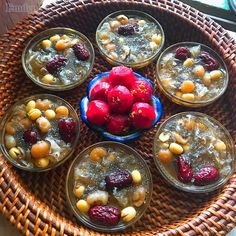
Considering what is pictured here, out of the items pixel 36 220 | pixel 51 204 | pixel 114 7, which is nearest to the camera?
pixel 36 220

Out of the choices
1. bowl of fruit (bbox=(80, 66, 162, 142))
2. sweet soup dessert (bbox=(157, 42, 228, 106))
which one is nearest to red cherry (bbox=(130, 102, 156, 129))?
bowl of fruit (bbox=(80, 66, 162, 142))

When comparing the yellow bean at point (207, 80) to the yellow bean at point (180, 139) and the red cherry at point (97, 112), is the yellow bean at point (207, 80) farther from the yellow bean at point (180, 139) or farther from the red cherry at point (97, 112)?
the red cherry at point (97, 112)

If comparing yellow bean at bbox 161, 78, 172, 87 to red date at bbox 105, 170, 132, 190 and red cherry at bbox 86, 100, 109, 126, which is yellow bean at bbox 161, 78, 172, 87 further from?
red date at bbox 105, 170, 132, 190

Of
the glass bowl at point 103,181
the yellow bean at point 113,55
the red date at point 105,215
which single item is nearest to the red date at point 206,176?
the glass bowl at point 103,181

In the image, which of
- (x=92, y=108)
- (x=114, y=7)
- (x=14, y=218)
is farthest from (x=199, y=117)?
(x=14, y=218)

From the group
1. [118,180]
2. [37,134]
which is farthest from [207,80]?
[37,134]

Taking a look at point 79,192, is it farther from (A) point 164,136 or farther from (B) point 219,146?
(B) point 219,146

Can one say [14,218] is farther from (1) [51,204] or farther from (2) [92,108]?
(2) [92,108]
